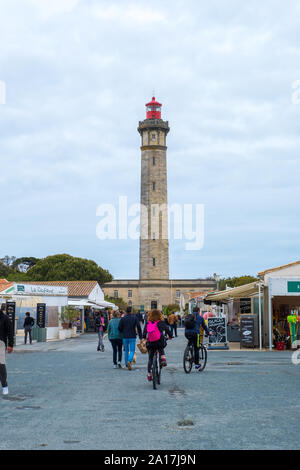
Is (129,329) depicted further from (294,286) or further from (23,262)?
(23,262)

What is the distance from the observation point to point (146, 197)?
257 feet

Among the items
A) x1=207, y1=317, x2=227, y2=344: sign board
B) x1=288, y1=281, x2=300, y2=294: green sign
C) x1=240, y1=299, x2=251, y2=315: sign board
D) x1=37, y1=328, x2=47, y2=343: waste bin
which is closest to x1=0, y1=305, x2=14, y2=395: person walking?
x1=207, y1=317, x2=227, y2=344: sign board

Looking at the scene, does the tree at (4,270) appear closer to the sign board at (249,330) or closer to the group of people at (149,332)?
the sign board at (249,330)

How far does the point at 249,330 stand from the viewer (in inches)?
941

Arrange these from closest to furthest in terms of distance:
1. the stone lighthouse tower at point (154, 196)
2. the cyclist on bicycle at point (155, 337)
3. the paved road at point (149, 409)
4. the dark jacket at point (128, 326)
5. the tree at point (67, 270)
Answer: the paved road at point (149, 409), the cyclist on bicycle at point (155, 337), the dark jacket at point (128, 326), the stone lighthouse tower at point (154, 196), the tree at point (67, 270)

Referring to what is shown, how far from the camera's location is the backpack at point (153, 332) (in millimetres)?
12109

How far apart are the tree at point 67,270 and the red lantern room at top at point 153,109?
22.4 m

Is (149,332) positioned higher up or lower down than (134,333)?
higher up

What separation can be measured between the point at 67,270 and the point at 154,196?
15.8 metres

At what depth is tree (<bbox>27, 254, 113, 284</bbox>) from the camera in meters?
80.8

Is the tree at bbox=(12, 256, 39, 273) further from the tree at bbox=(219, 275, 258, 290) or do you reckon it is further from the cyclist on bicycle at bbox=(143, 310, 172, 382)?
the cyclist on bicycle at bbox=(143, 310, 172, 382)

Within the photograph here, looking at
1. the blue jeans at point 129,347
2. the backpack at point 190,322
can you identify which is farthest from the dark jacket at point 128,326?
the backpack at point 190,322

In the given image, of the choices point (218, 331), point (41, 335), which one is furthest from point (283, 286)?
point (41, 335)
